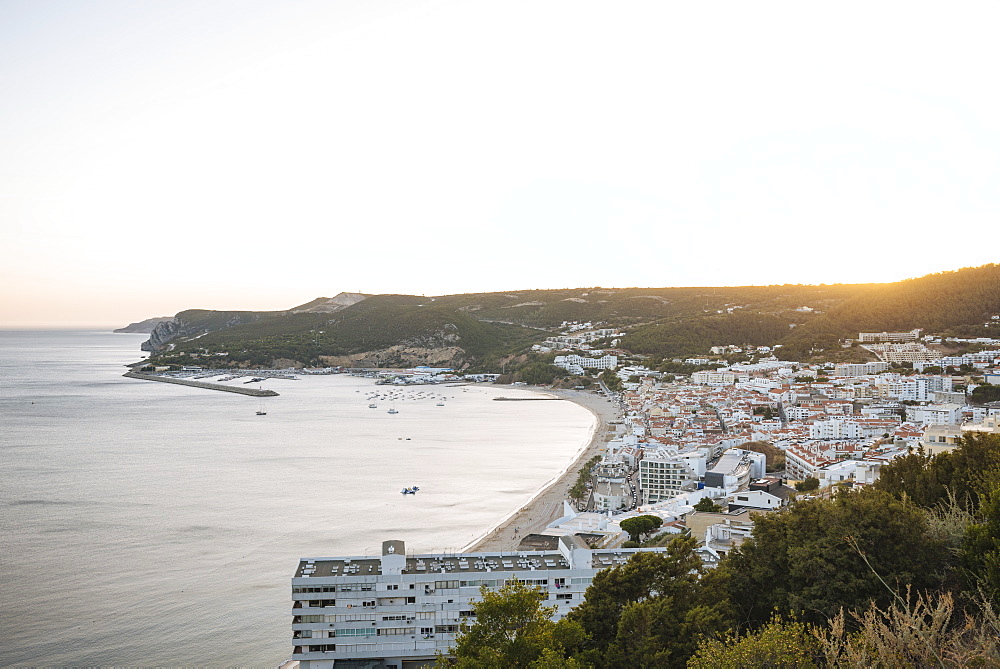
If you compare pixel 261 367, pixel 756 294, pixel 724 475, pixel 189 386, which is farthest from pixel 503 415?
pixel 756 294

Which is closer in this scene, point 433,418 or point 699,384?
point 433,418

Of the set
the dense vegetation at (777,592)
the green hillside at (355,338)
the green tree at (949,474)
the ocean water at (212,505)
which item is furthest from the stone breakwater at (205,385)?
the dense vegetation at (777,592)

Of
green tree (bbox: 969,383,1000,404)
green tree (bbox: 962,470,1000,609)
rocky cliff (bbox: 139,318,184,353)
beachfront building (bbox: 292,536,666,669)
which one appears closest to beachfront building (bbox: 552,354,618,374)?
green tree (bbox: 969,383,1000,404)

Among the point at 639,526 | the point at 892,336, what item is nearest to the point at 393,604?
the point at 639,526

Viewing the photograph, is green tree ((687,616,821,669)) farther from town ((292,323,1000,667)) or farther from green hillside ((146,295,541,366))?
green hillside ((146,295,541,366))

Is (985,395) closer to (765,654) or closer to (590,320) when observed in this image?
(765,654)

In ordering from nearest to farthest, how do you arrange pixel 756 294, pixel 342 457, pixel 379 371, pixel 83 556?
1. pixel 83 556
2. pixel 342 457
3. pixel 379 371
4. pixel 756 294

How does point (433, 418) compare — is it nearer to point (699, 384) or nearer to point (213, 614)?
point (699, 384)
